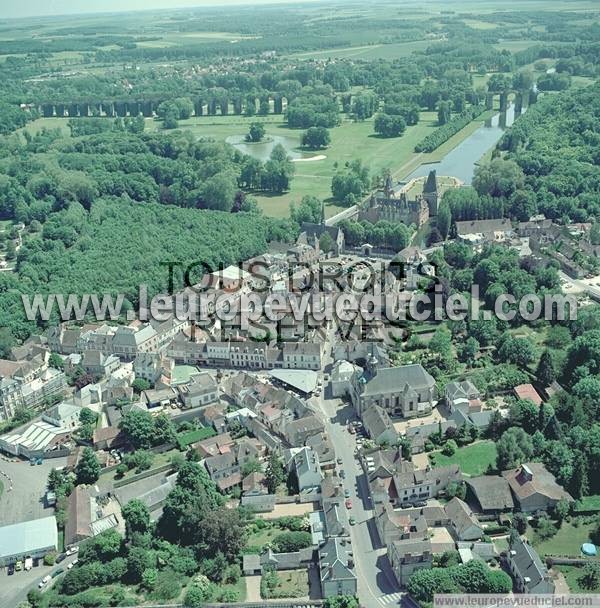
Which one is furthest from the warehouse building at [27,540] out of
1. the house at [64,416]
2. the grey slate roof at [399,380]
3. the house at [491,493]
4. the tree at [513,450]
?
the tree at [513,450]

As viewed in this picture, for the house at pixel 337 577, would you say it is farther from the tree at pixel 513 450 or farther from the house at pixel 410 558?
the tree at pixel 513 450

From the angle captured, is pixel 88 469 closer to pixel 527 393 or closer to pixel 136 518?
pixel 136 518

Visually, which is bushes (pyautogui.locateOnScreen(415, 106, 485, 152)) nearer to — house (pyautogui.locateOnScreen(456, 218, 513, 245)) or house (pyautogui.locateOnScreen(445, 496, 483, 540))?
house (pyautogui.locateOnScreen(456, 218, 513, 245))

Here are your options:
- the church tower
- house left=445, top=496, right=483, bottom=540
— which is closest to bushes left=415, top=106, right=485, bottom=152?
the church tower

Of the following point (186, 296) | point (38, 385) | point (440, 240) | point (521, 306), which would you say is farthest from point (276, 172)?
point (38, 385)

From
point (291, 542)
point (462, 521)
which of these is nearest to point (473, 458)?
point (462, 521)

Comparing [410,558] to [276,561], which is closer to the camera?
[410,558]

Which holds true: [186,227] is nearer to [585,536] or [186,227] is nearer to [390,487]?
[390,487]
